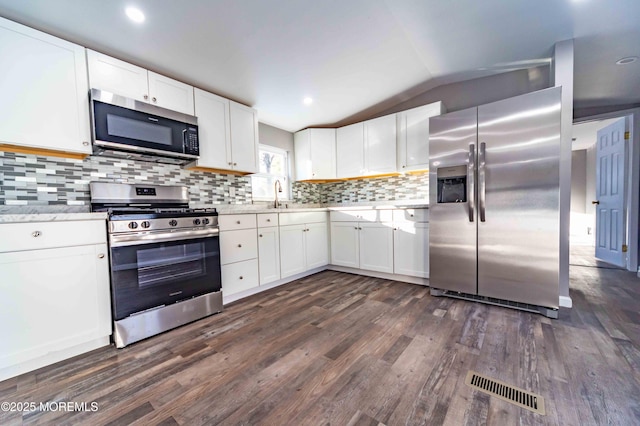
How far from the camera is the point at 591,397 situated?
1.19 metres

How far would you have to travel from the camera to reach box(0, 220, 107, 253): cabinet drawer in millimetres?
1438

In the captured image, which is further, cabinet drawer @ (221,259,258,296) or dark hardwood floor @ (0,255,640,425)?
cabinet drawer @ (221,259,258,296)

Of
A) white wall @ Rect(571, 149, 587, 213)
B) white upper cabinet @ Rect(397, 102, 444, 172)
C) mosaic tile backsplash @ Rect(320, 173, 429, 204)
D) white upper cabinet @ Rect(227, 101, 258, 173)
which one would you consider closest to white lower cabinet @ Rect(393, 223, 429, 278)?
mosaic tile backsplash @ Rect(320, 173, 429, 204)

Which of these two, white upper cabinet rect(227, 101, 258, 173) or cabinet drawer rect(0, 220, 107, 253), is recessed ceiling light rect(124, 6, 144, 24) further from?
cabinet drawer rect(0, 220, 107, 253)

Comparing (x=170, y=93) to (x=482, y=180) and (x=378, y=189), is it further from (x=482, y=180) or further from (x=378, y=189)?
(x=482, y=180)

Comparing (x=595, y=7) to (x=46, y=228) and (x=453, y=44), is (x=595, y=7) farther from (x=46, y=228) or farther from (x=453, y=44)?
(x=46, y=228)

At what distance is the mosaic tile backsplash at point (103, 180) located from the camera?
180 centimetres

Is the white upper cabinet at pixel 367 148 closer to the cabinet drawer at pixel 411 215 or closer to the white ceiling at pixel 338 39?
the white ceiling at pixel 338 39

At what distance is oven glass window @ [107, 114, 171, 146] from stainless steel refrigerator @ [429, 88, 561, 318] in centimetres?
257

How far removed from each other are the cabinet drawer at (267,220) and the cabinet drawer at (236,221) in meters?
0.08

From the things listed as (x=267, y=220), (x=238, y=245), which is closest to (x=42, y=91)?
(x=238, y=245)

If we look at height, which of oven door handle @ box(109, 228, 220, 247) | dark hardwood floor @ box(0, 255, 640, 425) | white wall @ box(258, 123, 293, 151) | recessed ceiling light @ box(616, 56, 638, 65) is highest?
recessed ceiling light @ box(616, 56, 638, 65)

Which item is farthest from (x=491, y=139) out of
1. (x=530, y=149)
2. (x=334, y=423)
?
(x=334, y=423)

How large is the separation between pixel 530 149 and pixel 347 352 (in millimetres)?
2206
